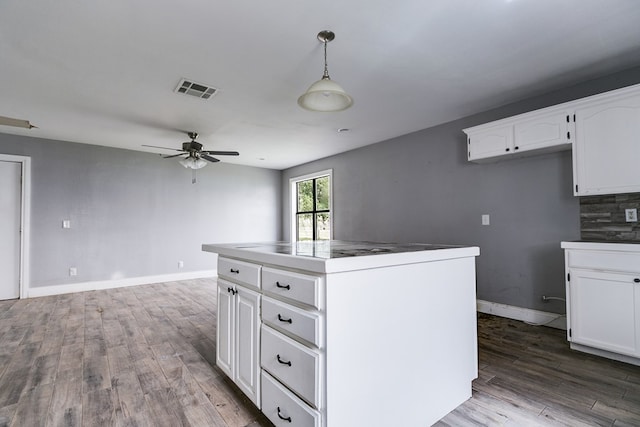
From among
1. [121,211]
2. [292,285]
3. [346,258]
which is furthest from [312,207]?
[346,258]

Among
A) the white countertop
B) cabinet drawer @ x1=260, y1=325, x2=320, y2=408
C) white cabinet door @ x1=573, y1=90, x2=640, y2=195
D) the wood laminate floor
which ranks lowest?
the wood laminate floor

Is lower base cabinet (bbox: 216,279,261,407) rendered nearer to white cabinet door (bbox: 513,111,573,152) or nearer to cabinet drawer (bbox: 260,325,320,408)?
cabinet drawer (bbox: 260,325,320,408)

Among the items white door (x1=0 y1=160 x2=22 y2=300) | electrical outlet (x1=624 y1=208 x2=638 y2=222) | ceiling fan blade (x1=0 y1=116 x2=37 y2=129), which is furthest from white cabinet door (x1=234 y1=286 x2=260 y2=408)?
white door (x1=0 y1=160 x2=22 y2=300)

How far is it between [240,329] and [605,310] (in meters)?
2.77

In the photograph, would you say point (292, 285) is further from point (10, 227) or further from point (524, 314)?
point (10, 227)

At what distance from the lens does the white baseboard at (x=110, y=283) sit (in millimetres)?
4688

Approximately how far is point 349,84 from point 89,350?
3.36 metres

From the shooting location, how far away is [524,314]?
3.32 metres

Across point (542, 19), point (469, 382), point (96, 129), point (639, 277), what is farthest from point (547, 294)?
point (96, 129)

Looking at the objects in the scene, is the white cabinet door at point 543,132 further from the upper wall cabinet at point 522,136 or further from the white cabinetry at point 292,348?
the white cabinetry at point 292,348

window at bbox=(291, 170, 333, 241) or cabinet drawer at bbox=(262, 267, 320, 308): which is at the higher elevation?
window at bbox=(291, 170, 333, 241)

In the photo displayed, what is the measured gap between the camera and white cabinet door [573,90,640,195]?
7.86ft

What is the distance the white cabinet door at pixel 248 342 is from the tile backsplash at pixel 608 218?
3158 mm

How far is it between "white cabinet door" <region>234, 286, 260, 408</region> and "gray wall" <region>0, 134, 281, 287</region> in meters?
4.59
